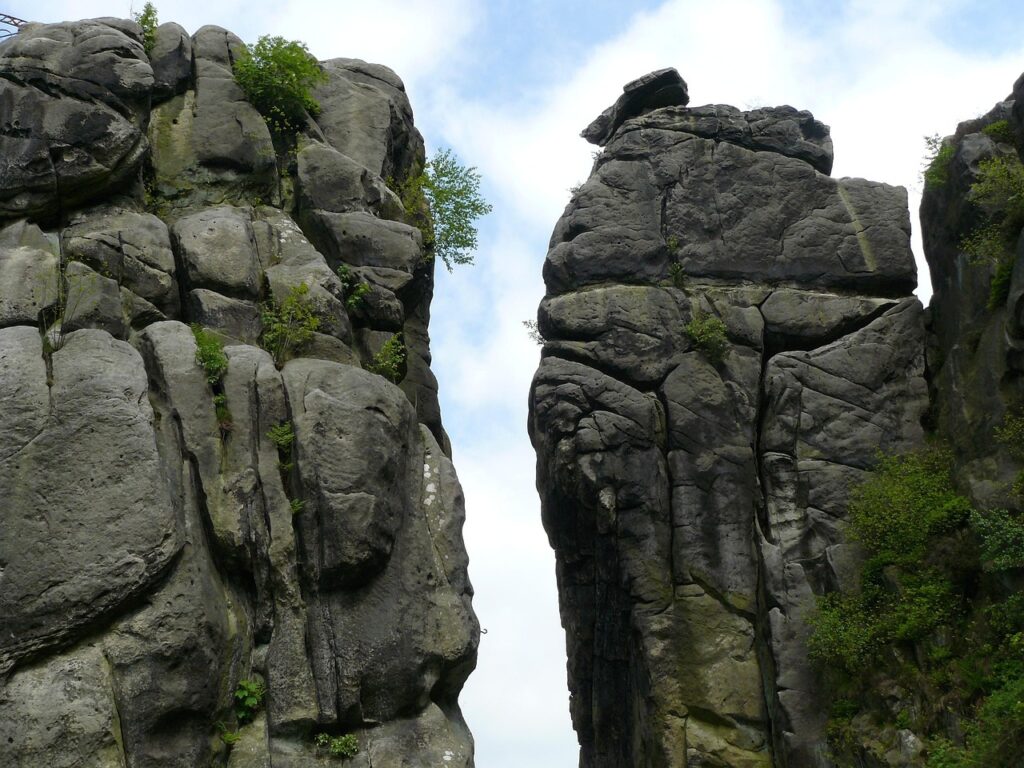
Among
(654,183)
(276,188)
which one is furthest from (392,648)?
(654,183)

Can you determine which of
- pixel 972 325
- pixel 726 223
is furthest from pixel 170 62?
pixel 972 325

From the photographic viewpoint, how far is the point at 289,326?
2100 cm

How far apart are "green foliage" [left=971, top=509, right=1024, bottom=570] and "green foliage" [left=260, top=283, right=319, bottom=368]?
12.5 m

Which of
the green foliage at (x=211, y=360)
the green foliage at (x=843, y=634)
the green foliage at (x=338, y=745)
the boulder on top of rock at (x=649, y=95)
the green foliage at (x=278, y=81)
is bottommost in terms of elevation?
the green foliage at (x=338, y=745)

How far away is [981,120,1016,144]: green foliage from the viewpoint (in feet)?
88.3

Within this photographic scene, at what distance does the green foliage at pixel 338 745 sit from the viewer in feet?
59.6

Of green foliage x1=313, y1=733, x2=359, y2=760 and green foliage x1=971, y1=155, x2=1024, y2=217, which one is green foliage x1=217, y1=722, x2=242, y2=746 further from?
green foliage x1=971, y1=155, x2=1024, y2=217

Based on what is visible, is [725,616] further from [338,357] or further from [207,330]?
[207,330]

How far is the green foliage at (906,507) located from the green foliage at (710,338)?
4.45 metres

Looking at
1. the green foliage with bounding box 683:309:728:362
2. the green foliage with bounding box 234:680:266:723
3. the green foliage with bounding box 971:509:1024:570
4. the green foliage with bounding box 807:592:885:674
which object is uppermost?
the green foliage with bounding box 683:309:728:362

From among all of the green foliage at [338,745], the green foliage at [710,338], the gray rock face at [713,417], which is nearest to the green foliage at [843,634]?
the gray rock face at [713,417]

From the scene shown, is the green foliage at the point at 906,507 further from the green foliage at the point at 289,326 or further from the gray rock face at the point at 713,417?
the green foliage at the point at 289,326

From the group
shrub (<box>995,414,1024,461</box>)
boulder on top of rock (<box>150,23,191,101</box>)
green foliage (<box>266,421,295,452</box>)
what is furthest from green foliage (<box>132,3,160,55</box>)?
shrub (<box>995,414,1024,461</box>)

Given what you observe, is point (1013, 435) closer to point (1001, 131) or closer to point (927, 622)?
point (927, 622)
